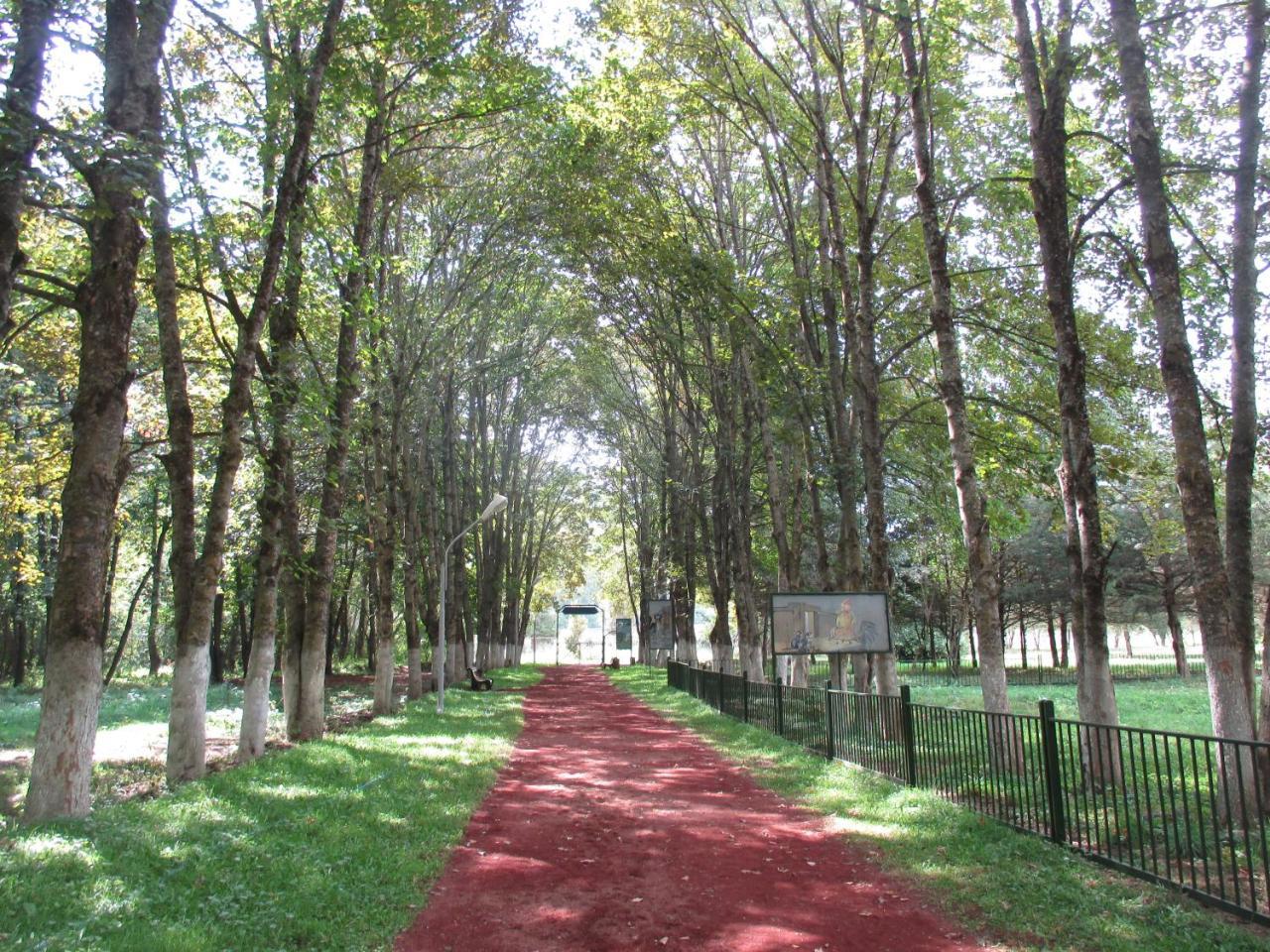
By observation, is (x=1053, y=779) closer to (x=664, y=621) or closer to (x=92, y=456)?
(x=92, y=456)

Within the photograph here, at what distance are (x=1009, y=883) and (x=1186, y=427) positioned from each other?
3672mm

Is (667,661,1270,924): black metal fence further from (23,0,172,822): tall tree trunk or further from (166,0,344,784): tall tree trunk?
(166,0,344,784): tall tree trunk

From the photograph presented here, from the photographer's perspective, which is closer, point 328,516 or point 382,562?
point 328,516

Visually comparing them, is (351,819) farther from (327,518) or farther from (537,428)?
(537,428)

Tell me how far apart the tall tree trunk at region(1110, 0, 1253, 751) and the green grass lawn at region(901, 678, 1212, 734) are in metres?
6.44

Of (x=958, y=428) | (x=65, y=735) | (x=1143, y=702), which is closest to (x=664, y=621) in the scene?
(x=1143, y=702)

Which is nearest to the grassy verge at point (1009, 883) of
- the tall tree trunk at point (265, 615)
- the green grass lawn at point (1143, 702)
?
the green grass lawn at point (1143, 702)

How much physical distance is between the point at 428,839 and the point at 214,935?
252 centimetres

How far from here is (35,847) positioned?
5223 mm

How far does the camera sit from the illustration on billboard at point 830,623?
1166cm

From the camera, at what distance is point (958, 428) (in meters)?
9.48

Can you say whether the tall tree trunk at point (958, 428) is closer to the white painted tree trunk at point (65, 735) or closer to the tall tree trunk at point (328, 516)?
the tall tree trunk at point (328, 516)

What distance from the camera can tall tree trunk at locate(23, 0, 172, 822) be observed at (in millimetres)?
6562

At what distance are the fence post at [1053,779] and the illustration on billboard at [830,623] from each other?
536 cm
